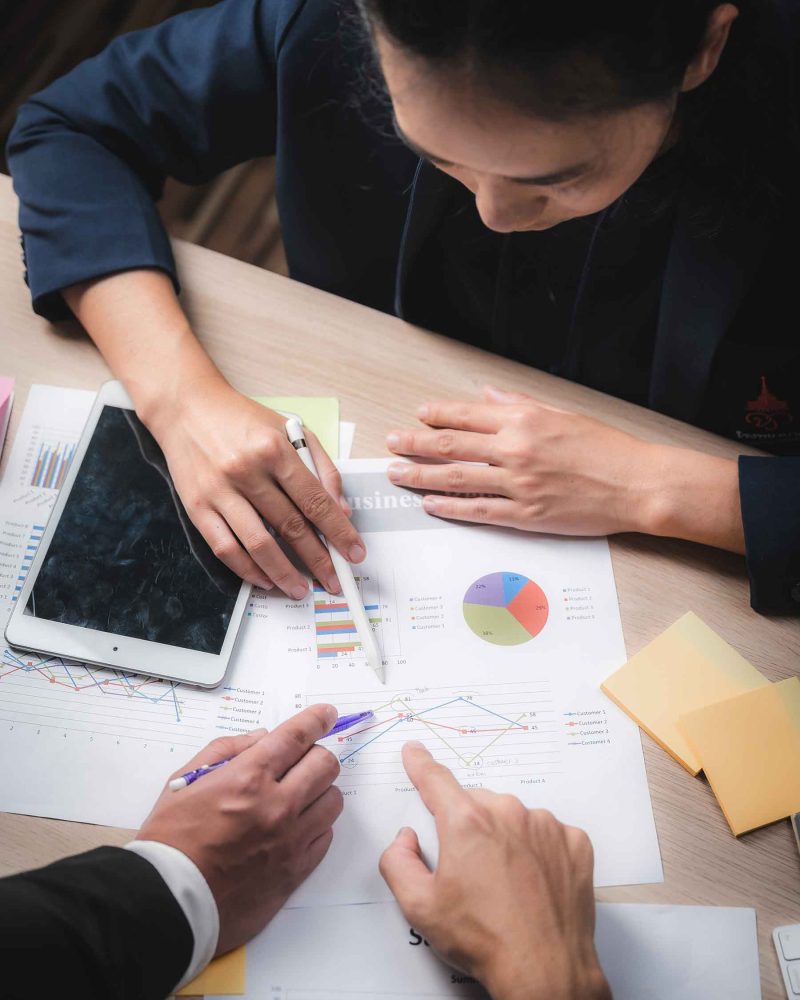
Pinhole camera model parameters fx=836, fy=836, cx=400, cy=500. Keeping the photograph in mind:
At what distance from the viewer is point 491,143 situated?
620 mm

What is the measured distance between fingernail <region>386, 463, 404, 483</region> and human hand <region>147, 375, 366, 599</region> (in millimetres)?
63

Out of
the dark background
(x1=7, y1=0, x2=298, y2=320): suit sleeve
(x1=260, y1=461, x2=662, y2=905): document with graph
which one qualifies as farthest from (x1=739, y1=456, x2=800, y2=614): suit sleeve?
the dark background

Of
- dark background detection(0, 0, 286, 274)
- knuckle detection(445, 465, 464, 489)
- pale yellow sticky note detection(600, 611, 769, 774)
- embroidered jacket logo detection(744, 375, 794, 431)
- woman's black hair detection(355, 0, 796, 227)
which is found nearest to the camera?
woman's black hair detection(355, 0, 796, 227)

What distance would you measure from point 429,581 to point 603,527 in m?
0.19

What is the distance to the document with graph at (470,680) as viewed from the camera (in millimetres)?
705

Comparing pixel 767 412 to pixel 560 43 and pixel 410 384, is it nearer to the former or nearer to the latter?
pixel 410 384

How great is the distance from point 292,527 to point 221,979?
38 centimetres

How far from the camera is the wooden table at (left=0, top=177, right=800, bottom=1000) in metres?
0.72

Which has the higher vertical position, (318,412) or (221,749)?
(318,412)

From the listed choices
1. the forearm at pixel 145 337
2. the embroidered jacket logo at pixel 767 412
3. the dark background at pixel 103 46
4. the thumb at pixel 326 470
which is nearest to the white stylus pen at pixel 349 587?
the thumb at pixel 326 470

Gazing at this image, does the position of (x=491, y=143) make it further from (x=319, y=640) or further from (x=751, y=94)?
(x=319, y=640)

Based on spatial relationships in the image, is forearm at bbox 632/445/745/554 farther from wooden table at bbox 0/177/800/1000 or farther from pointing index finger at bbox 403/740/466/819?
pointing index finger at bbox 403/740/466/819

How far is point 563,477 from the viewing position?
2.78ft

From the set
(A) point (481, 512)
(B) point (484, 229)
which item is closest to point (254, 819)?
(A) point (481, 512)
